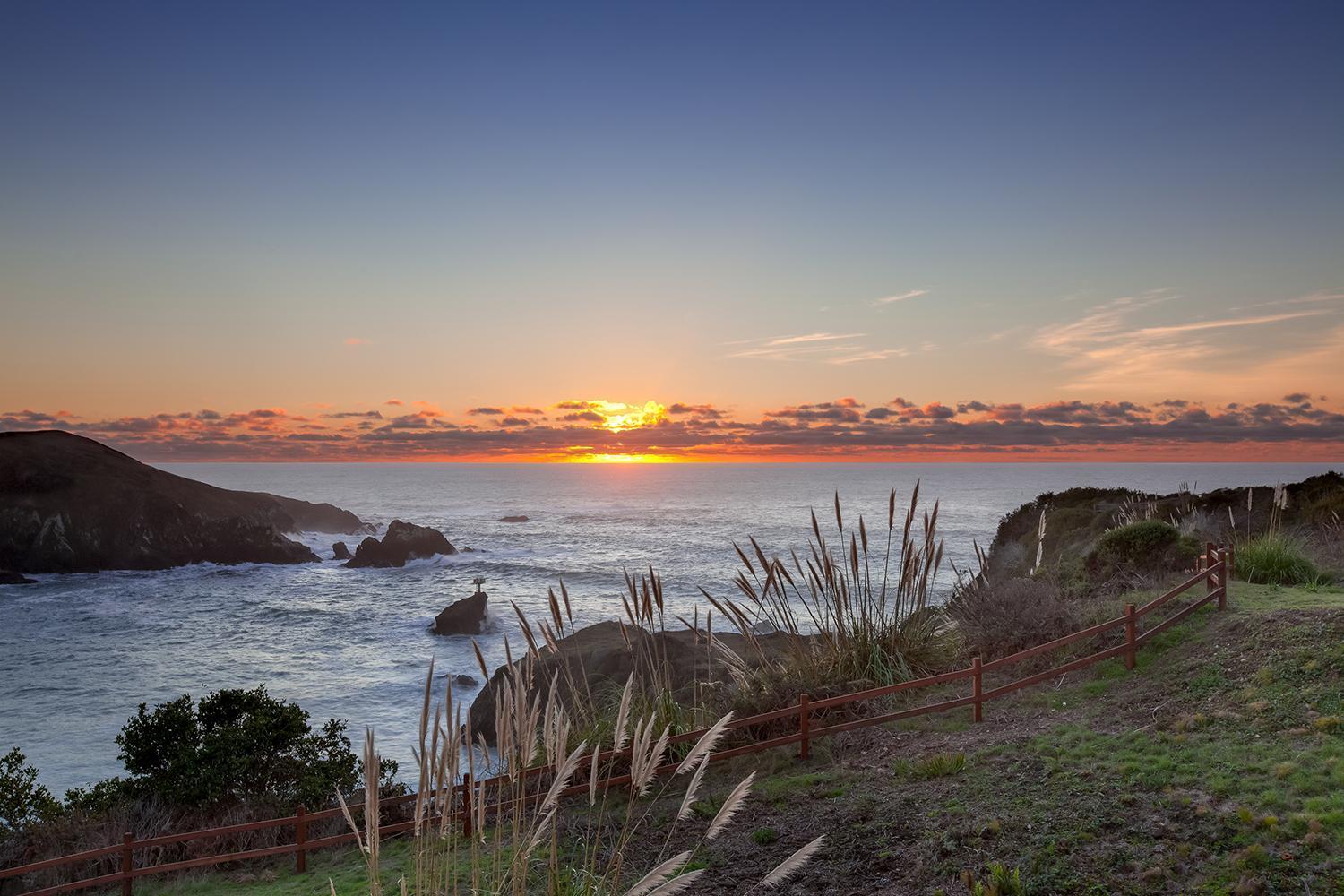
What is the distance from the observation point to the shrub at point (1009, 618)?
1175cm

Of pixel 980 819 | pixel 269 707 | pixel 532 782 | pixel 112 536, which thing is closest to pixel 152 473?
pixel 112 536

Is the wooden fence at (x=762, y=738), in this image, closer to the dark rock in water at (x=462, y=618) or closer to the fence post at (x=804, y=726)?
the fence post at (x=804, y=726)

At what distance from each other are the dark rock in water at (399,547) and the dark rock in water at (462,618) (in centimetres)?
2247

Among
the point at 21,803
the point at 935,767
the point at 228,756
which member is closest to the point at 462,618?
the point at 228,756

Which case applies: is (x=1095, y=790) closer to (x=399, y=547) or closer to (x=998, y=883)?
(x=998, y=883)

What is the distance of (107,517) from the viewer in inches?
2105

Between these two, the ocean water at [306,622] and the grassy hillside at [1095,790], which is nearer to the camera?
the grassy hillside at [1095,790]

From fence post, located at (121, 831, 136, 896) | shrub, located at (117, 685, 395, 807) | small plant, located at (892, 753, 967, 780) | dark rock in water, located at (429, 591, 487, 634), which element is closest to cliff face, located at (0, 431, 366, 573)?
dark rock in water, located at (429, 591, 487, 634)

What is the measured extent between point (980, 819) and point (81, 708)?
102 ft

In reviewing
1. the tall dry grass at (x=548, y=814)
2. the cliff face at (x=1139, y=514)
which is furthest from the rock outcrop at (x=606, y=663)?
the cliff face at (x=1139, y=514)

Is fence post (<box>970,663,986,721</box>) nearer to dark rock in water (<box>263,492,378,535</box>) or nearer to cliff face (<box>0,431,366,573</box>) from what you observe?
cliff face (<box>0,431,366,573</box>)

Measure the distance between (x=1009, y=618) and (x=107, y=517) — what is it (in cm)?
6026

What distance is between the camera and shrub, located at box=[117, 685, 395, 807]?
11.9 m

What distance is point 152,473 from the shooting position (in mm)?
58844
